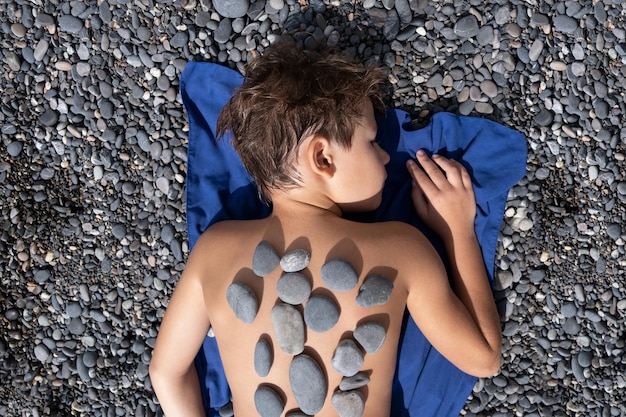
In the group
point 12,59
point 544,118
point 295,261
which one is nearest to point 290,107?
point 295,261

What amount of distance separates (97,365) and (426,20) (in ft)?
6.54

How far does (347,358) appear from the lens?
6.87ft

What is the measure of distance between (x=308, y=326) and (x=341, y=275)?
203 millimetres

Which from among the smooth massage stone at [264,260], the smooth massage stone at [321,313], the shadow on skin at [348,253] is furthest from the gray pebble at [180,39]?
the smooth massage stone at [321,313]

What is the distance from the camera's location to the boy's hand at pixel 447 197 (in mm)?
2473

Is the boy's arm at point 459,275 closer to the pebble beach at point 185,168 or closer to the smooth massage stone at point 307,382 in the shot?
the pebble beach at point 185,168

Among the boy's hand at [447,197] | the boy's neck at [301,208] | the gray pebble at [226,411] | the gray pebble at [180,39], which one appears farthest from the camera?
the gray pebble at [180,39]

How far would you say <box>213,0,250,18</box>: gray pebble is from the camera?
2.67 meters

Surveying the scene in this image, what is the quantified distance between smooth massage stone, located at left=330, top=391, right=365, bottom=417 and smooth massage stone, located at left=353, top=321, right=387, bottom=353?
0.16m

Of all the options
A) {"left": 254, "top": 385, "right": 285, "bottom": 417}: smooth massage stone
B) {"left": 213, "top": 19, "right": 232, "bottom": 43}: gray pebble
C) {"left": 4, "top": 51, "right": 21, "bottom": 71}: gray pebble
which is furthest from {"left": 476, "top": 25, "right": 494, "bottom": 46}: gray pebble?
Answer: {"left": 4, "top": 51, "right": 21, "bottom": 71}: gray pebble

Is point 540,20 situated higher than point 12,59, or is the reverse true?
point 540,20

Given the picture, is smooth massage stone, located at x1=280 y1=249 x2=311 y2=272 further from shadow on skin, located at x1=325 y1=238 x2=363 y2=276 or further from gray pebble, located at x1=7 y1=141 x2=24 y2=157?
gray pebble, located at x1=7 y1=141 x2=24 y2=157

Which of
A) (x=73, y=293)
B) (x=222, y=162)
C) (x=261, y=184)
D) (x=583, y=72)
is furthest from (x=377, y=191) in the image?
(x=73, y=293)

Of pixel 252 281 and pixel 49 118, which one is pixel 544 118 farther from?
pixel 49 118
